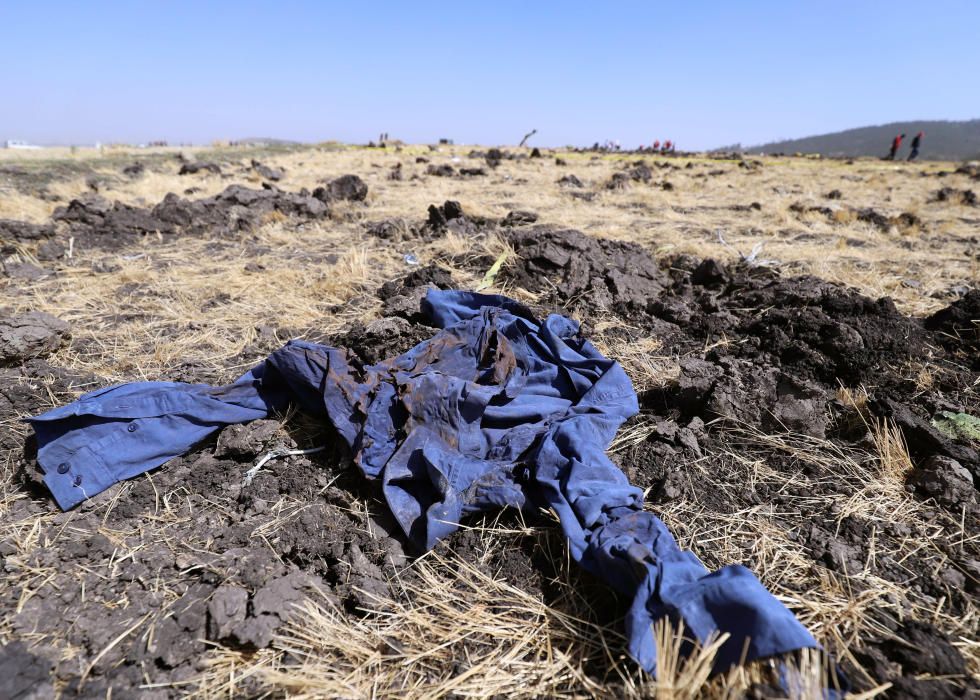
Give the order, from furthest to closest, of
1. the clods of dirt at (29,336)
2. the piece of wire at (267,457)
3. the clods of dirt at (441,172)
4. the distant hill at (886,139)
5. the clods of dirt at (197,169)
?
the distant hill at (886,139), the clods of dirt at (441,172), the clods of dirt at (197,169), the clods of dirt at (29,336), the piece of wire at (267,457)

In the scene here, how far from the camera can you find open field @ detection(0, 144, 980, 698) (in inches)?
57.2

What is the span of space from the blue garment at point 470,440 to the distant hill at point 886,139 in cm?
7100

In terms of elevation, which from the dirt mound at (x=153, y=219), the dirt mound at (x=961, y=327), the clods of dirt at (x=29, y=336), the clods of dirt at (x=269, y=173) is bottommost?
the clods of dirt at (x=29, y=336)

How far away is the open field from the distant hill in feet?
228

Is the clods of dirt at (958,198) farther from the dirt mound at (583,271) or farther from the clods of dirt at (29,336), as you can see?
the clods of dirt at (29,336)

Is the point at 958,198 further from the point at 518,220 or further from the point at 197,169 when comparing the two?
the point at 197,169

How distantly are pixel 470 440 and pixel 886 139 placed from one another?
96.4 metres

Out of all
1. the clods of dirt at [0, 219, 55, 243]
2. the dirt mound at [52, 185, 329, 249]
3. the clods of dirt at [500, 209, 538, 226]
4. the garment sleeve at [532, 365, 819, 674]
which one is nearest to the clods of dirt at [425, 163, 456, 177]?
the dirt mound at [52, 185, 329, 249]

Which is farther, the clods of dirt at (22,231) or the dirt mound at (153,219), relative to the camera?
the dirt mound at (153,219)

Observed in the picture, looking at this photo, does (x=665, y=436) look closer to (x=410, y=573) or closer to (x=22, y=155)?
(x=410, y=573)

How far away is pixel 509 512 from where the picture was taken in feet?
6.51

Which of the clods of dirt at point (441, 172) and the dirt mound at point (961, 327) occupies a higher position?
the clods of dirt at point (441, 172)

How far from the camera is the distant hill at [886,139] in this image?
64250mm

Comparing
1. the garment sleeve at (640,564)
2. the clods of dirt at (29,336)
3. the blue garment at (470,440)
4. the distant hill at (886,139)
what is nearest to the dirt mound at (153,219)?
the clods of dirt at (29,336)
